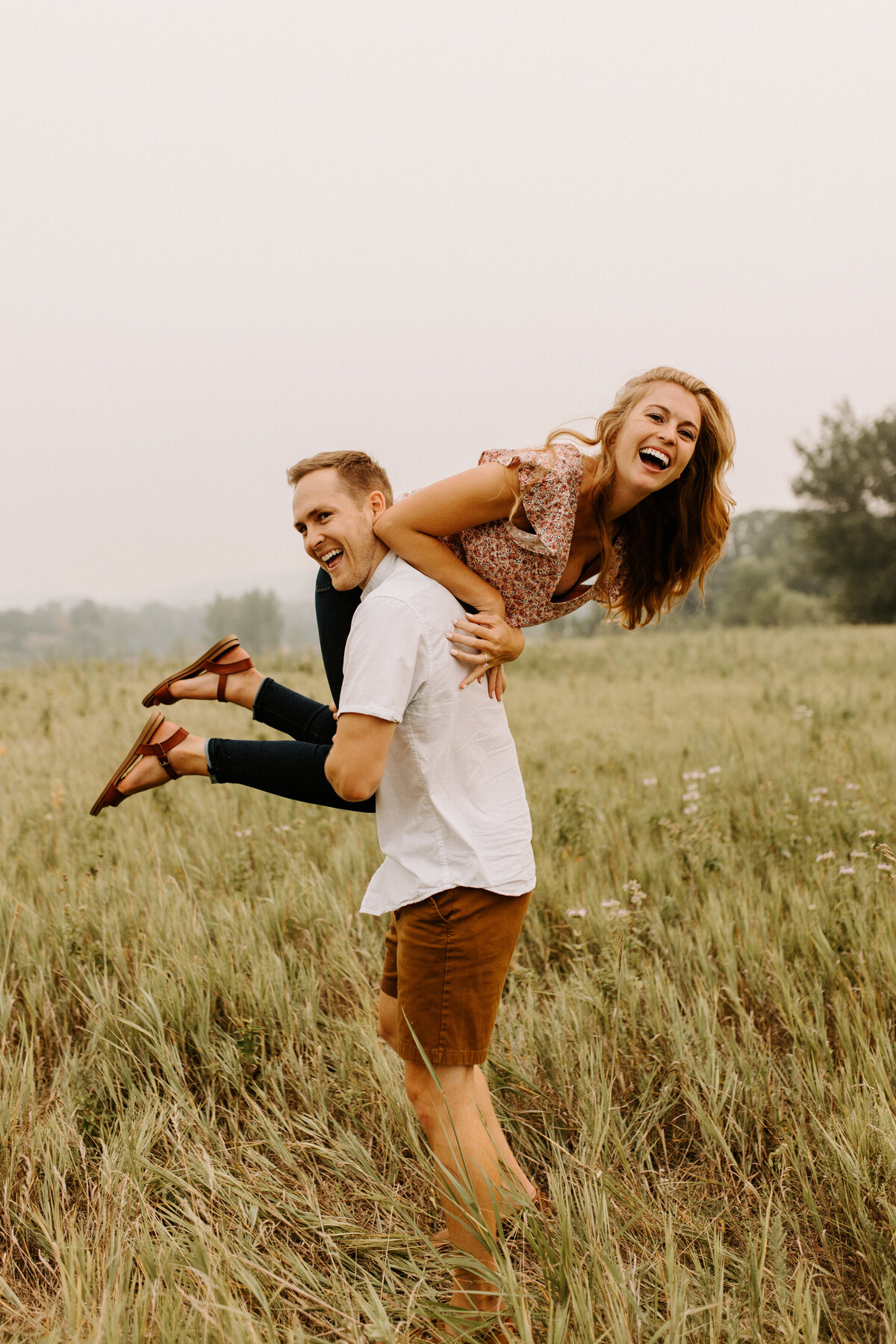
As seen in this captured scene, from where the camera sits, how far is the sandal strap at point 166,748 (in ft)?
7.93

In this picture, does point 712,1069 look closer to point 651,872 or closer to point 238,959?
point 651,872

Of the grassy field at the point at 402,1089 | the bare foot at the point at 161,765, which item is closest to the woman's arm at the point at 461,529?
the bare foot at the point at 161,765

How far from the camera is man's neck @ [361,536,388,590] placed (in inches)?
80.8

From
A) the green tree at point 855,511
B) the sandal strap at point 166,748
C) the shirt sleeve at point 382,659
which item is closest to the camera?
the shirt sleeve at point 382,659

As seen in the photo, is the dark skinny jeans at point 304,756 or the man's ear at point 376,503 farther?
the dark skinny jeans at point 304,756

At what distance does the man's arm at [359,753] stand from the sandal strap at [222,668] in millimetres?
1156

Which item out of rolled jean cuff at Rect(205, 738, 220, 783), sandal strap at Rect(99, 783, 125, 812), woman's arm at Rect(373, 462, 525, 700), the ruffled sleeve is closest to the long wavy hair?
the ruffled sleeve

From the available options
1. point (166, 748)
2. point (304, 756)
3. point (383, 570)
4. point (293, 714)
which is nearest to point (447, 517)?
point (383, 570)

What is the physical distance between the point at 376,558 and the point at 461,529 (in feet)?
0.78

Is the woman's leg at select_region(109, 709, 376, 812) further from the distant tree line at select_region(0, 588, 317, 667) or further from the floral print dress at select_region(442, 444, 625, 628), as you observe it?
the floral print dress at select_region(442, 444, 625, 628)

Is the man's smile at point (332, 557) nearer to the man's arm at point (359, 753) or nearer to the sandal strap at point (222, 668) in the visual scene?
the man's arm at point (359, 753)

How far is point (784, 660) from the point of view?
12000mm

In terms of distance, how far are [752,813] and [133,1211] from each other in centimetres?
362

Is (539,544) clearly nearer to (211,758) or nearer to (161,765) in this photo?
(211,758)
